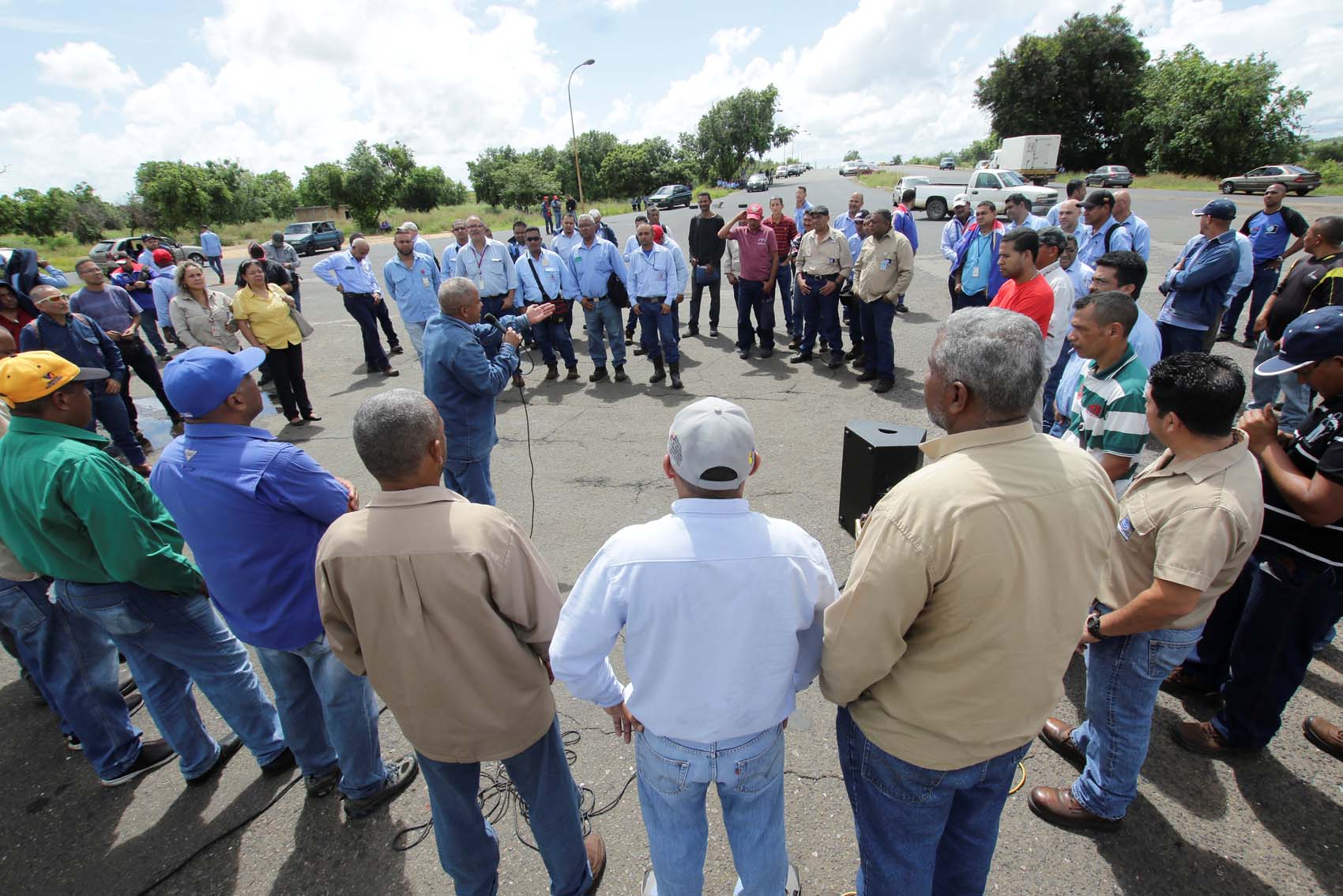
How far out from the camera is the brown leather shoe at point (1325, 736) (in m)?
2.51

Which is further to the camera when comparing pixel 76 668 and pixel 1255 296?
pixel 1255 296

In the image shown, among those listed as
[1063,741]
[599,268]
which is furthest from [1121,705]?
[599,268]

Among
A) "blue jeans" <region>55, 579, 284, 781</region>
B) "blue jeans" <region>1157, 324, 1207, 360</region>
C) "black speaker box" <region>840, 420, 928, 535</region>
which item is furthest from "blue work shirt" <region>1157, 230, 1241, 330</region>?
"blue jeans" <region>55, 579, 284, 781</region>

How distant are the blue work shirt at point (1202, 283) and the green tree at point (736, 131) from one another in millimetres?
74453

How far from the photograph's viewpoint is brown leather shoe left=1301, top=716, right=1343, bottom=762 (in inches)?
98.7

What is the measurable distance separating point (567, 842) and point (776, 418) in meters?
4.83

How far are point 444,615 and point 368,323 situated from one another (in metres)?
8.40

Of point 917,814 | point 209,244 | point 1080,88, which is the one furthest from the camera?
point 1080,88

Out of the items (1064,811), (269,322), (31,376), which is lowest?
(1064,811)

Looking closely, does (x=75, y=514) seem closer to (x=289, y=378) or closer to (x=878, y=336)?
(x=289, y=378)

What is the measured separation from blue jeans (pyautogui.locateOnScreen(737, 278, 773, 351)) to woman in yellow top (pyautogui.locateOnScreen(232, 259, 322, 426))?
5.46 m

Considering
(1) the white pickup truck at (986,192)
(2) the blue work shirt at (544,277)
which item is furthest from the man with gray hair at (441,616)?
(1) the white pickup truck at (986,192)

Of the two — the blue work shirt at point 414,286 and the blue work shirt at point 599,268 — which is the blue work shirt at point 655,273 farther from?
the blue work shirt at point 414,286

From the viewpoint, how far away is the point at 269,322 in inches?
263
